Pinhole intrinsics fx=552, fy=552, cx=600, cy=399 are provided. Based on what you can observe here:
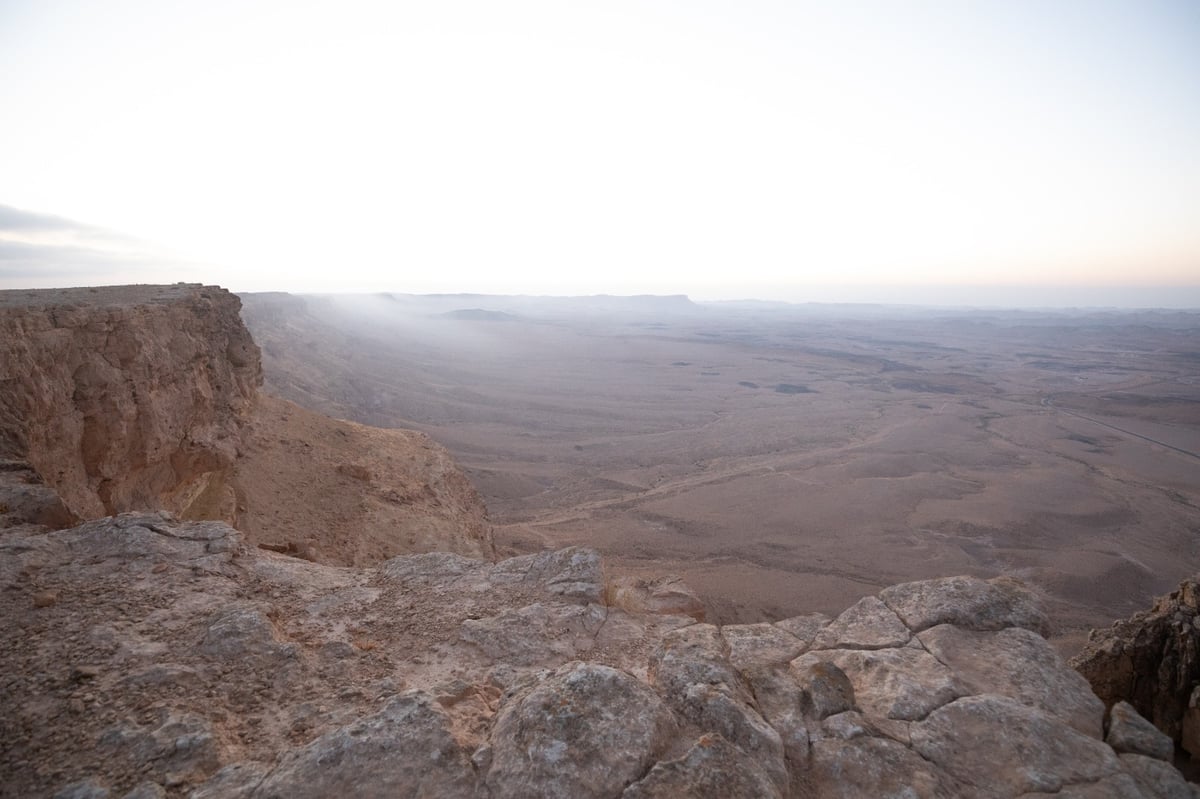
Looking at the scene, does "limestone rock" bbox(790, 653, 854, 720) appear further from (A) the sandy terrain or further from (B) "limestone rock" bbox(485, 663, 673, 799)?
(A) the sandy terrain

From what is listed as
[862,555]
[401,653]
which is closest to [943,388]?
[862,555]

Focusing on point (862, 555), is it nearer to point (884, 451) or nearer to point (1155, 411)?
point (884, 451)

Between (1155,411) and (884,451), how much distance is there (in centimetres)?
2572

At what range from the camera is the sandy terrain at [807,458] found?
1584 cm

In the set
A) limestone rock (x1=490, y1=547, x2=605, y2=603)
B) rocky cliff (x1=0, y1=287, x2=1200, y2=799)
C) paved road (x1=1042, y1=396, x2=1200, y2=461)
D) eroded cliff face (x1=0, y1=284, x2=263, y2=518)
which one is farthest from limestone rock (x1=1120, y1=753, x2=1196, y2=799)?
paved road (x1=1042, y1=396, x2=1200, y2=461)

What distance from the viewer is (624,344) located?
76.3 meters

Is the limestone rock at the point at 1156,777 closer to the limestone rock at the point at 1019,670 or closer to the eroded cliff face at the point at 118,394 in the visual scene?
the limestone rock at the point at 1019,670

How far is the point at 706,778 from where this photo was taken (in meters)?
3.04

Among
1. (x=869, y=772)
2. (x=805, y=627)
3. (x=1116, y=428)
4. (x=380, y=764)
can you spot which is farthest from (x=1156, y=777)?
(x=1116, y=428)

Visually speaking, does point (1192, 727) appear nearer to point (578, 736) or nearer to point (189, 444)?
point (578, 736)

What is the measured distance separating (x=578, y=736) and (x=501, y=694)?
90 centimetres

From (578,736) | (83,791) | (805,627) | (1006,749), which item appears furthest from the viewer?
(805,627)

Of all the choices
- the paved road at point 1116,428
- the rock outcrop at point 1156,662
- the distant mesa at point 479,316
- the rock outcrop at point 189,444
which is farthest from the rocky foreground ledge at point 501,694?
the distant mesa at point 479,316

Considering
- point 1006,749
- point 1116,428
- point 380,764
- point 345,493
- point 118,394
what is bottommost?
point 1116,428
